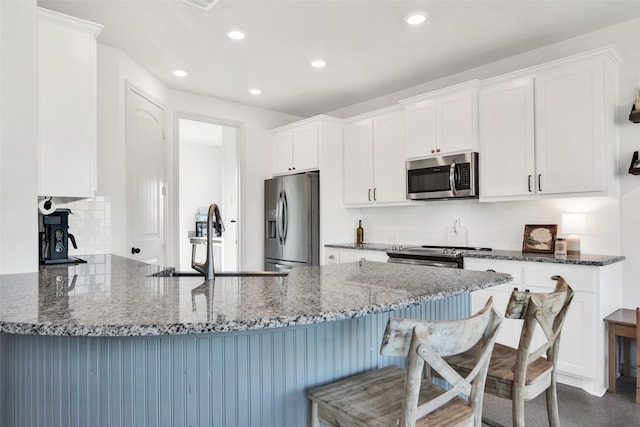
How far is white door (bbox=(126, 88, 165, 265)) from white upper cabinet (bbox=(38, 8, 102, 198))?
3.45 ft

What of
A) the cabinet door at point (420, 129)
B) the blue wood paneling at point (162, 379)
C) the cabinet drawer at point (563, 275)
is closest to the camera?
the blue wood paneling at point (162, 379)

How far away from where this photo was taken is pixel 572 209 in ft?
10.1

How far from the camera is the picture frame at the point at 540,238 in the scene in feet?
10.3

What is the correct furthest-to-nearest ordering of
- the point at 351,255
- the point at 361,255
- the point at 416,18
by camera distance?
the point at 351,255
the point at 361,255
the point at 416,18

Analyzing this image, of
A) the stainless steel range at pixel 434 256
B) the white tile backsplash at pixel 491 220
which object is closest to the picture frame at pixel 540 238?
the white tile backsplash at pixel 491 220

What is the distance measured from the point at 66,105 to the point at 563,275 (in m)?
3.45

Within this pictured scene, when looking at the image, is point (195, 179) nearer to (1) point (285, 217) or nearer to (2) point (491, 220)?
(1) point (285, 217)

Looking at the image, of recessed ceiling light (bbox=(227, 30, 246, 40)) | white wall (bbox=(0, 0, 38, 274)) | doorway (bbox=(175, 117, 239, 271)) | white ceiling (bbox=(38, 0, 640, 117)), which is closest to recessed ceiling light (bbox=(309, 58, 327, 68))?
white ceiling (bbox=(38, 0, 640, 117))

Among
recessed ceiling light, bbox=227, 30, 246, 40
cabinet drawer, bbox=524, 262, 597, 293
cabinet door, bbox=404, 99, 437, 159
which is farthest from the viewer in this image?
cabinet door, bbox=404, 99, 437, 159

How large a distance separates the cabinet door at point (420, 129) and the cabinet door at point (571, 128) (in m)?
0.94

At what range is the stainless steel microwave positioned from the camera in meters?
3.41

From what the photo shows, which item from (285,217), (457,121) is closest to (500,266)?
(457,121)

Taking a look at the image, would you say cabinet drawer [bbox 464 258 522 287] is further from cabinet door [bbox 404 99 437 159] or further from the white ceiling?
the white ceiling

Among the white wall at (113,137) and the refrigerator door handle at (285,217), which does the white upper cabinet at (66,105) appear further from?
the refrigerator door handle at (285,217)
